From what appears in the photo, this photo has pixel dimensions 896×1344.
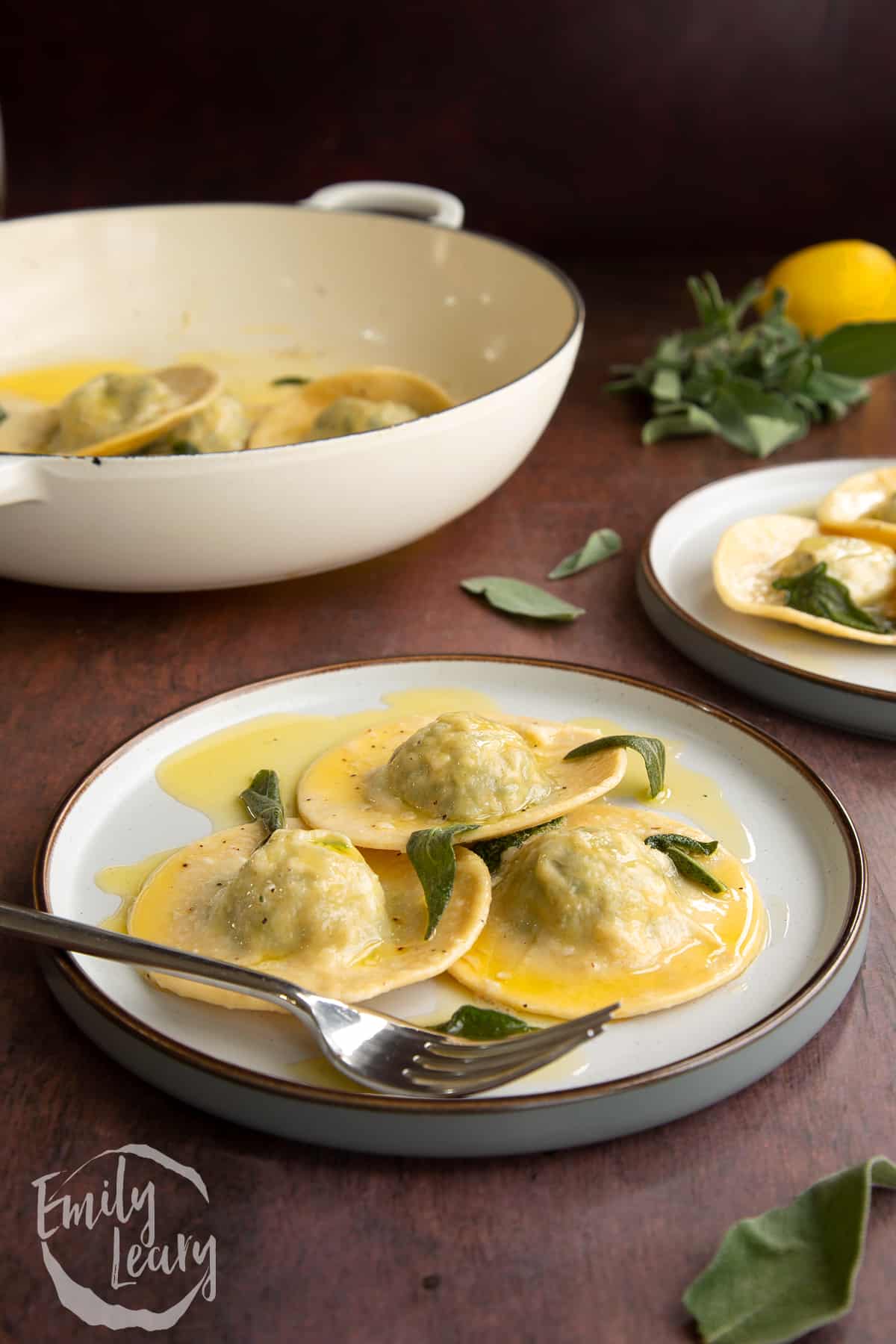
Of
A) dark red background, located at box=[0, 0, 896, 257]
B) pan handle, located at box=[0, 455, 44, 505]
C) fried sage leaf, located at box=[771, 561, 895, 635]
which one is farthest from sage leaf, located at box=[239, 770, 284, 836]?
dark red background, located at box=[0, 0, 896, 257]

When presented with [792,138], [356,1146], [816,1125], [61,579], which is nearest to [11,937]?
[356,1146]

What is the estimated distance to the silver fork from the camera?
0.75 m

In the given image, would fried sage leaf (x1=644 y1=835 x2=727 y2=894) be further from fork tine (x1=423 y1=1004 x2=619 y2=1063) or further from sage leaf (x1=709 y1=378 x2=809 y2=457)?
sage leaf (x1=709 y1=378 x2=809 y2=457)

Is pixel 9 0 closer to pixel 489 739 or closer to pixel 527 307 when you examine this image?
pixel 527 307

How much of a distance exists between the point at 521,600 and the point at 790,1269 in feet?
2.83

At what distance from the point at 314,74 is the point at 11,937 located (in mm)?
2312

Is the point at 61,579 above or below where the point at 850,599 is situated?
below

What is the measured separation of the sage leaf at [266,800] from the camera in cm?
102

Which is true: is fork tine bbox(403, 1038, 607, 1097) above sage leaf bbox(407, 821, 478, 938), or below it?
above

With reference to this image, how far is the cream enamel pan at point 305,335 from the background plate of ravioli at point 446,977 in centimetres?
18

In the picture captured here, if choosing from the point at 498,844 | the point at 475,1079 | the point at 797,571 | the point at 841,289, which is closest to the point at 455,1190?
the point at 475,1079

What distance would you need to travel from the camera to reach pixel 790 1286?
687 millimetres

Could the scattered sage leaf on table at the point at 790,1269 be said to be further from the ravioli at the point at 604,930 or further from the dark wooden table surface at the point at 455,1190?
the ravioli at the point at 604,930

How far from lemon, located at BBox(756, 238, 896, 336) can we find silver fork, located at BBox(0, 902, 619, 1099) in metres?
1.75
